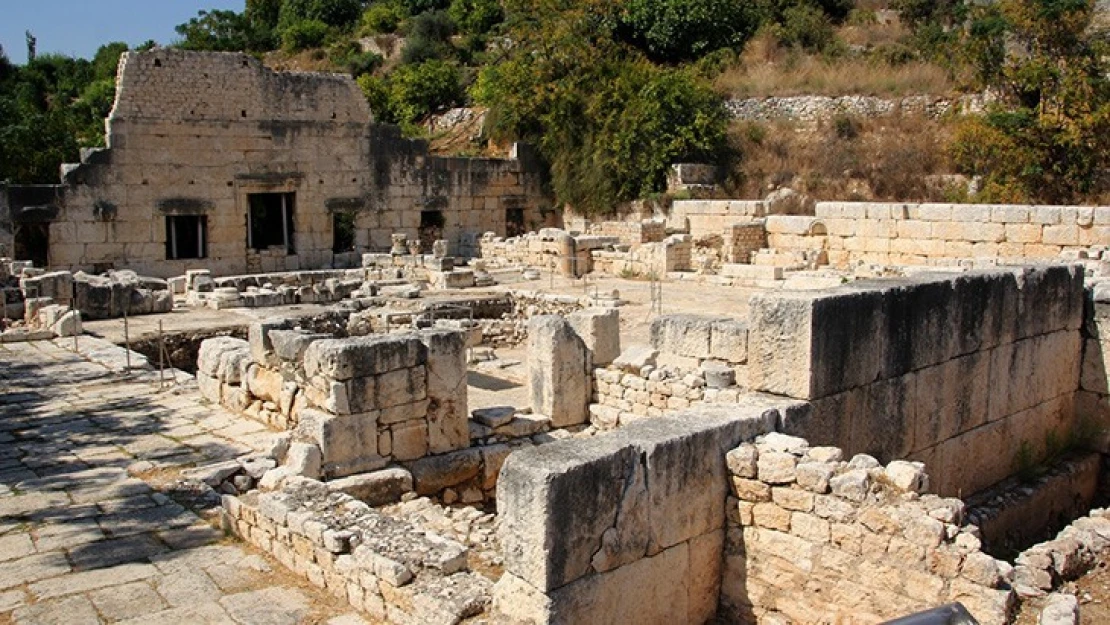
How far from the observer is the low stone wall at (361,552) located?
18.0ft

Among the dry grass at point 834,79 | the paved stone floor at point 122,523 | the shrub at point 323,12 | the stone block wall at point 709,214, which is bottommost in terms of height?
the paved stone floor at point 122,523

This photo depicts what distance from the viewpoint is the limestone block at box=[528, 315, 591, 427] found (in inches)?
353

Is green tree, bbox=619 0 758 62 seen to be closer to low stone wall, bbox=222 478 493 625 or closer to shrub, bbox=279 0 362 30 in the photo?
shrub, bbox=279 0 362 30

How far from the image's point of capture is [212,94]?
22.5 metres

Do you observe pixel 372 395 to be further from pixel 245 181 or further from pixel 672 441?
pixel 245 181

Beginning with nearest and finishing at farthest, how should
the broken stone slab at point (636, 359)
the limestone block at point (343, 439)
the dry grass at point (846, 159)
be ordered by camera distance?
the limestone block at point (343, 439), the broken stone slab at point (636, 359), the dry grass at point (846, 159)

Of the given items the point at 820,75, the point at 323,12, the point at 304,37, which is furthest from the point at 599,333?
the point at 323,12

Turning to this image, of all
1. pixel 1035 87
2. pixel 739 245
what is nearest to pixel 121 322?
pixel 739 245

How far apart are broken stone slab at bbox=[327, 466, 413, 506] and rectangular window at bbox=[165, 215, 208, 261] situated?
53.6 feet

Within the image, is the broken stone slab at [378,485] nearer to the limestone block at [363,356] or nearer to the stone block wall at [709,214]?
the limestone block at [363,356]

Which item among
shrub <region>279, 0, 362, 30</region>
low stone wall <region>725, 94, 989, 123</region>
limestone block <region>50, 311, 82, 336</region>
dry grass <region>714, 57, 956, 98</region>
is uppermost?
shrub <region>279, 0, 362, 30</region>

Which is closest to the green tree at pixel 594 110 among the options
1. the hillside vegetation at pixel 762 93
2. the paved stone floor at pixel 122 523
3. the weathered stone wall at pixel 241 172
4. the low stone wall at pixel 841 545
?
the hillside vegetation at pixel 762 93

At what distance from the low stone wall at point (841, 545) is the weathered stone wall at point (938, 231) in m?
11.9

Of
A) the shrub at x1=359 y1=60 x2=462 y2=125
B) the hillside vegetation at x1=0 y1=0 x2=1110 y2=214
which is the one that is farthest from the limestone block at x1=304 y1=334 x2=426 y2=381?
the shrub at x1=359 y1=60 x2=462 y2=125
